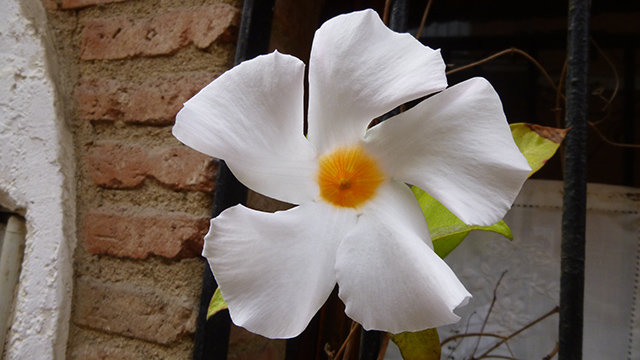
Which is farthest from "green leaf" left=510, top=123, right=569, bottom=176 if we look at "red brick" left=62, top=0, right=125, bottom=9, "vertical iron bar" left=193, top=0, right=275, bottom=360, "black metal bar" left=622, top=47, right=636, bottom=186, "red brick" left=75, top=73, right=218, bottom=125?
"red brick" left=62, top=0, right=125, bottom=9

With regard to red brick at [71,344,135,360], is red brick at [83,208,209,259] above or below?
above

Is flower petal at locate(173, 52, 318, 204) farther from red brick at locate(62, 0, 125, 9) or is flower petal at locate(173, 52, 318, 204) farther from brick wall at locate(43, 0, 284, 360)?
red brick at locate(62, 0, 125, 9)

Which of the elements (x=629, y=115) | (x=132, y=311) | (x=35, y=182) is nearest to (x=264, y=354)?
(x=132, y=311)

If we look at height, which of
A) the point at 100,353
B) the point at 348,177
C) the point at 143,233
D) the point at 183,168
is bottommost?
the point at 100,353

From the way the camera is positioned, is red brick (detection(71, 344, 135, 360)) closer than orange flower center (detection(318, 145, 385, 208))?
No

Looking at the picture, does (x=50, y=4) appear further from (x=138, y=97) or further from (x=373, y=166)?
(x=373, y=166)
